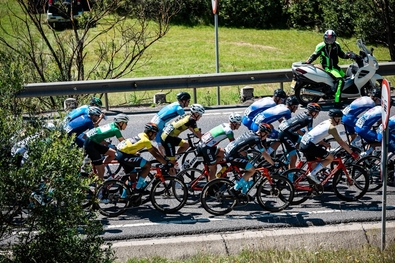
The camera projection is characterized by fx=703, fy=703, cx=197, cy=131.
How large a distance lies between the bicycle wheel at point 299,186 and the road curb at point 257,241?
103cm

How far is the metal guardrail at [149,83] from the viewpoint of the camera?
695 inches

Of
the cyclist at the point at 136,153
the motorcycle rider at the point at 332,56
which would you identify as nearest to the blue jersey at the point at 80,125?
the cyclist at the point at 136,153

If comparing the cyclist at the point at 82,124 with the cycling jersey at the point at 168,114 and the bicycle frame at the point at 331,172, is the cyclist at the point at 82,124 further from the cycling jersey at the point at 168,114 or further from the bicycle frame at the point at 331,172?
the bicycle frame at the point at 331,172

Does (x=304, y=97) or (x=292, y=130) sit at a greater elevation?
(x=292, y=130)

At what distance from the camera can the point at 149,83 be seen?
18.2m

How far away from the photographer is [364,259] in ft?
34.0

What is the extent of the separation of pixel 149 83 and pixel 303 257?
8730 millimetres

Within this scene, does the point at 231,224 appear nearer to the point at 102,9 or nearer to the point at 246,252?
the point at 246,252

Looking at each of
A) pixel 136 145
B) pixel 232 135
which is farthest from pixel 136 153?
pixel 232 135

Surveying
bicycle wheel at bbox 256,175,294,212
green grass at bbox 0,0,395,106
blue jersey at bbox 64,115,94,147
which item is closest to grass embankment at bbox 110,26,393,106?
green grass at bbox 0,0,395,106

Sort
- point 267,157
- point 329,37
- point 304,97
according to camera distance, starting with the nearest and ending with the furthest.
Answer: point 267,157, point 329,37, point 304,97

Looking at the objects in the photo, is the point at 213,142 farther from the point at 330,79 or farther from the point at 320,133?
the point at 330,79

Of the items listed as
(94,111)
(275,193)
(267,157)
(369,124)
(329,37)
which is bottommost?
(275,193)

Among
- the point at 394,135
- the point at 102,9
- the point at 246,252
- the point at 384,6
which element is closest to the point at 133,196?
the point at 246,252
